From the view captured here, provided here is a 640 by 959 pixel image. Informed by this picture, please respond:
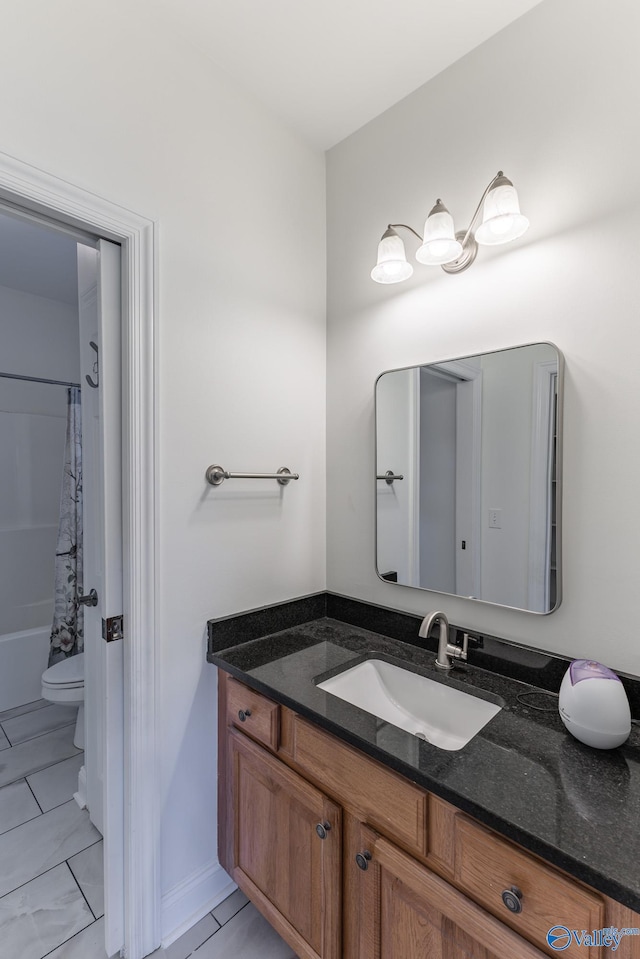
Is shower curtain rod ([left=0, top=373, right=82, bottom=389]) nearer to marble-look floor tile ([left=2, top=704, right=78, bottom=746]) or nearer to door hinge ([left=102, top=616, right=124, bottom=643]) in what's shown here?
marble-look floor tile ([left=2, top=704, right=78, bottom=746])

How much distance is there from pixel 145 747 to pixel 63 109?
1.71 m


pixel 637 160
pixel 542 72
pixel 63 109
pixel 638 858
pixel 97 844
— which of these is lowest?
pixel 97 844

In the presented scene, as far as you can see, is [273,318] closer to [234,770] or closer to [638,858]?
[234,770]

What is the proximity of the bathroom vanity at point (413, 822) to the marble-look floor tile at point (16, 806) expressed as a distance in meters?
0.98

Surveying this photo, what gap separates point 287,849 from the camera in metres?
Result: 1.17

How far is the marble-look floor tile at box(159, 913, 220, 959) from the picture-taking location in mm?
1284

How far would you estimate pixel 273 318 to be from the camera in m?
1.63

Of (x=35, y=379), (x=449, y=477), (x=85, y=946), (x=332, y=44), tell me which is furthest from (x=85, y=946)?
(x=35, y=379)

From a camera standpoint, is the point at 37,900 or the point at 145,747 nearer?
the point at 145,747

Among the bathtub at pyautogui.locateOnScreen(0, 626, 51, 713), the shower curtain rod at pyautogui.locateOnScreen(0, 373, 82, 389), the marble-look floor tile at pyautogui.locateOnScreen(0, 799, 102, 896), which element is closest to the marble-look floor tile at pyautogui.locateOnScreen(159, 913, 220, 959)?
the marble-look floor tile at pyautogui.locateOnScreen(0, 799, 102, 896)

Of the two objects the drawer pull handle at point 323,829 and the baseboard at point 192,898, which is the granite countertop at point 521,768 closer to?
the drawer pull handle at point 323,829

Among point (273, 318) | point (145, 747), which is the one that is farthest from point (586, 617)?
point (273, 318)

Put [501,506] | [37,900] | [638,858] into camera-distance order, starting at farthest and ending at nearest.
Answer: [37,900]
[501,506]
[638,858]

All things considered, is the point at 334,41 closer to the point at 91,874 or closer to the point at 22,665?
the point at 91,874
